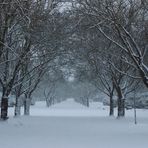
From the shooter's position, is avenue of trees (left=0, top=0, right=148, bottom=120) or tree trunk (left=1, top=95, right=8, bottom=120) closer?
avenue of trees (left=0, top=0, right=148, bottom=120)

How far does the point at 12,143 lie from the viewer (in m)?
15.6

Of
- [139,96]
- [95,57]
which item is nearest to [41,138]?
[95,57]

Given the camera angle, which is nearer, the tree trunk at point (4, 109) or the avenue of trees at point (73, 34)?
the avenue of trees at point (73, 34)

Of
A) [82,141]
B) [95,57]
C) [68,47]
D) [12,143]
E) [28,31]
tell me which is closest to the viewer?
[12,143]

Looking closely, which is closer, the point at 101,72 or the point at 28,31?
the point at 28,31

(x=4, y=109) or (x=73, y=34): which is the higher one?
(x=73, y=34)

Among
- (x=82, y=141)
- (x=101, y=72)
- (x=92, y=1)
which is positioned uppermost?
(x=92, y=1)

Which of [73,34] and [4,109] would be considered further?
[73,34]

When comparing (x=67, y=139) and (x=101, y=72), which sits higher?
(x=101, y=72)

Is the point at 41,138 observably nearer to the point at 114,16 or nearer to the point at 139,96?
the point at 114,16

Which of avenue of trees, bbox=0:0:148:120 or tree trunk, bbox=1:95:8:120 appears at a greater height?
avenue of trees, bbox=0:0:148:120

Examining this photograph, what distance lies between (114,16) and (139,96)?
40178mm

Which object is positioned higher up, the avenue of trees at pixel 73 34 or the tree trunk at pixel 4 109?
the avenue of trees at pixel 73 34

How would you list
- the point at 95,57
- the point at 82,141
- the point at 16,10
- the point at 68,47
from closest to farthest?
the point at 82,141
the point at 16,10
the point at 68,47
the point at 95,57
